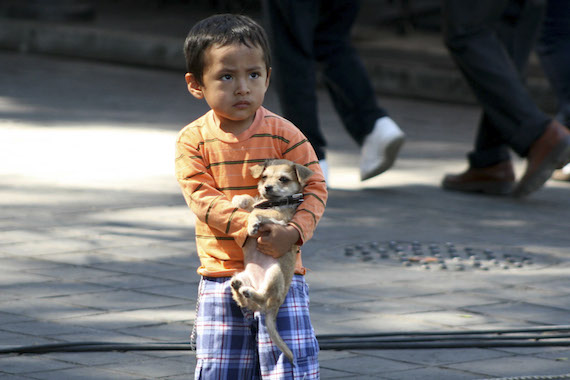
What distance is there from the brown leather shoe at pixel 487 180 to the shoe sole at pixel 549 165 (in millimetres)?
403

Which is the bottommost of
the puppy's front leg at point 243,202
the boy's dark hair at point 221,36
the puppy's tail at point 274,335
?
the puppy's tail at point 274,335

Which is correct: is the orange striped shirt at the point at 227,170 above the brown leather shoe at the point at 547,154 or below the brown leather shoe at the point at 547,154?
below

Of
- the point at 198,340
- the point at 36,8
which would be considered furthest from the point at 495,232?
the point at 36,8

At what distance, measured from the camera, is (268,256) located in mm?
2746

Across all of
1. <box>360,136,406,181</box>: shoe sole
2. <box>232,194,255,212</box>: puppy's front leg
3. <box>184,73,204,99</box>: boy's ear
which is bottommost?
<box>232,194,255,212</box>: puppy's front leg

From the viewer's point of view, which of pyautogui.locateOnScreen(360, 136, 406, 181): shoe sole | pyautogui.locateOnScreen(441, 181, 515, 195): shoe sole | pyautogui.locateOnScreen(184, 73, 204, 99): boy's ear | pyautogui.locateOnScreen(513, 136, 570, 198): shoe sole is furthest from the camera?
pyautogui.locateOnScreen(441, 181, 515, 195): shoe sole

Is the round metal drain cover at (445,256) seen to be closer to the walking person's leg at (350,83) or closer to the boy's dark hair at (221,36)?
the walking person's leg at (350,83)

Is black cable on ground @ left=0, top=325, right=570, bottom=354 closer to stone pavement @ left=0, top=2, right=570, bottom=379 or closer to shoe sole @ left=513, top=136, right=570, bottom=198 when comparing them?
stone pavement @ left=0, top=2, right=570, bottom=379

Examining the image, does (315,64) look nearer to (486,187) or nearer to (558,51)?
(486,187)

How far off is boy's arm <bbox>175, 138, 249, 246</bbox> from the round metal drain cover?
2.17 m

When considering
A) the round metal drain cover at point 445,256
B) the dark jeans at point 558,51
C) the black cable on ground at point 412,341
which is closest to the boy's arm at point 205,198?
the black cable on ground at point 412,341

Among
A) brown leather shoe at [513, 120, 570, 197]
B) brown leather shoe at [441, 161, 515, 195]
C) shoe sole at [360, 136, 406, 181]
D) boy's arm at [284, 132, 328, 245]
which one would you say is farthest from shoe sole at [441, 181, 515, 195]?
boy's arm at [284, 132, 328, 245]

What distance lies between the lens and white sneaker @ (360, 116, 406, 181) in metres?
6.15

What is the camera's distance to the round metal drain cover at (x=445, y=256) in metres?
4.86
